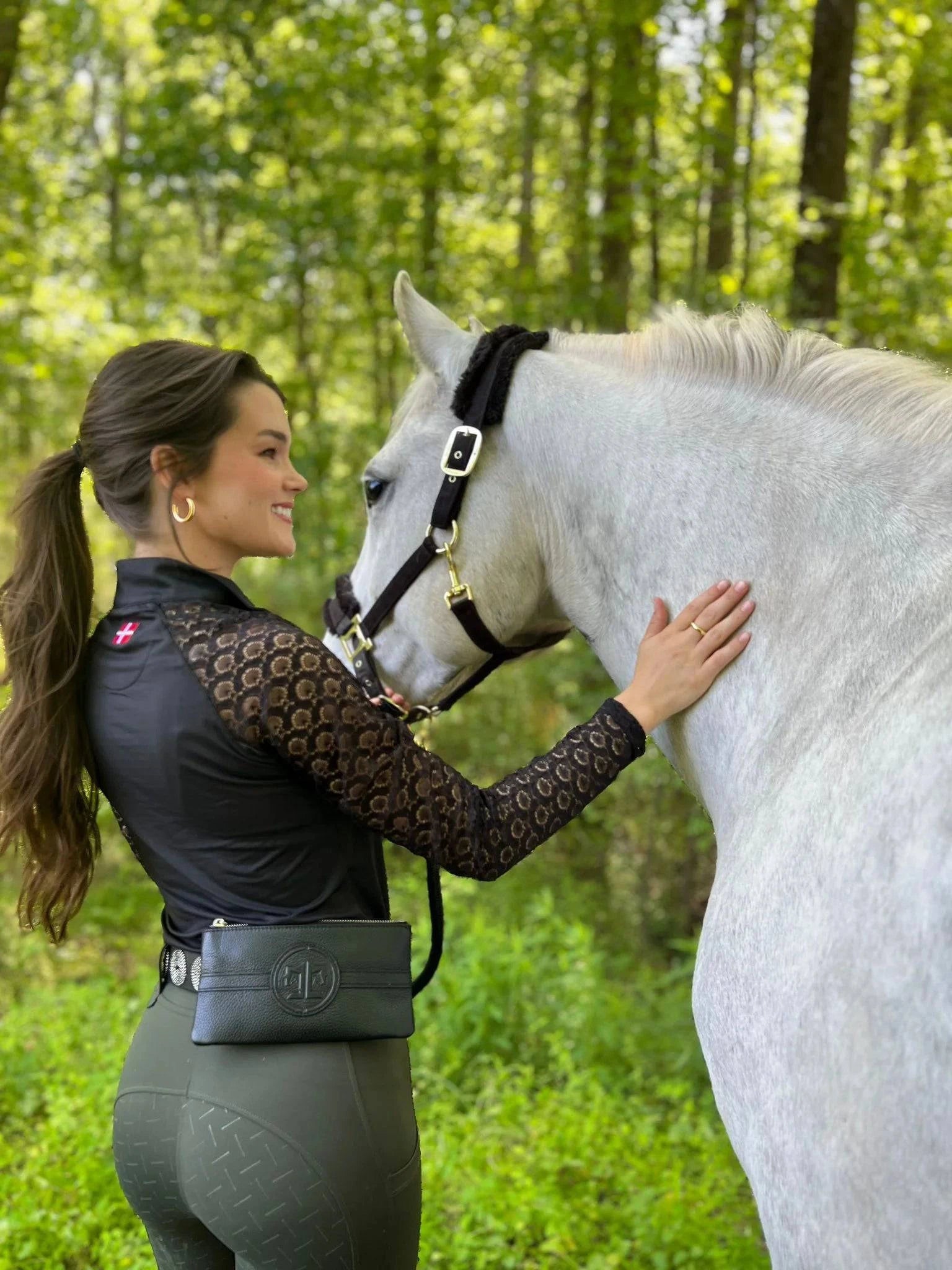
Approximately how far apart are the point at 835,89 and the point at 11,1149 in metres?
6.19

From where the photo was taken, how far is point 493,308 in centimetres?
827

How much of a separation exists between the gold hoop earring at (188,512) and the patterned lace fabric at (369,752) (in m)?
0.15

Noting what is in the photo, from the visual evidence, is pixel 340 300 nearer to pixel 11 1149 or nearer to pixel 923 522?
pixel 11 1149

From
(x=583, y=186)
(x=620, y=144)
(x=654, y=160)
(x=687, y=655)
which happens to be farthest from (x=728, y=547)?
(x=583, y=186)

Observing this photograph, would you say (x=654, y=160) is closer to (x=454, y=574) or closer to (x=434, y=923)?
(x=454, y=574)

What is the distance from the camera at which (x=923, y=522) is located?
4.88 ft

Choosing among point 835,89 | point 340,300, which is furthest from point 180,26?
point 835,89

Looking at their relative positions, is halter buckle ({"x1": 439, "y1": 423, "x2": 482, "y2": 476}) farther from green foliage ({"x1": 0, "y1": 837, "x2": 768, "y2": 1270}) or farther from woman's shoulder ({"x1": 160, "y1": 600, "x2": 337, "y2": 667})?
green foliage ({"x1": 0, "y1": 837, "x2": 768, "y2": 1270})

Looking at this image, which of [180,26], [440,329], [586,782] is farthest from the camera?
[180,26]

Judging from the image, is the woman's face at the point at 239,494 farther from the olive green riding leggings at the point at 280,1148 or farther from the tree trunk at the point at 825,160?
the tree trunk at the point at 825,160

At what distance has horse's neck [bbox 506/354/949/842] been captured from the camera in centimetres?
150

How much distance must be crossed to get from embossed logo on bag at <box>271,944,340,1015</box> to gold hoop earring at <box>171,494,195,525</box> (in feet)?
2.18

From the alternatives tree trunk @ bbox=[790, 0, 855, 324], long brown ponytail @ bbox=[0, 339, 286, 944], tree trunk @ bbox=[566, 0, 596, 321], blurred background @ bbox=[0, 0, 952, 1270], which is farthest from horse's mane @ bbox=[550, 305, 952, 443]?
tree trunk @ bbox=[566, 0, 596, 321]

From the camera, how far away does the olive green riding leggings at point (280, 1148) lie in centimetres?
151
